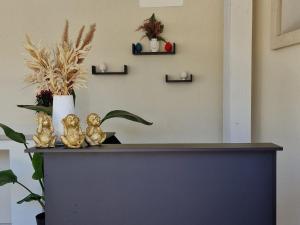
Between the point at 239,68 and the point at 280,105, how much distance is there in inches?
19.7

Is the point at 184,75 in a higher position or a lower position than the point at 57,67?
higher

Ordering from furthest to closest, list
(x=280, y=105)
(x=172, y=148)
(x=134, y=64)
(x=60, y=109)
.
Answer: (x=134, y=64) < (x=280, y=105) < (x=60, y=109) < (x=172, y=148)

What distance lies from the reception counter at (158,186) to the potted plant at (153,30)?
174cm

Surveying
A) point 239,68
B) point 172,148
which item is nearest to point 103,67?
point 239,68

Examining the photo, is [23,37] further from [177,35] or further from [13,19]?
[177,35]

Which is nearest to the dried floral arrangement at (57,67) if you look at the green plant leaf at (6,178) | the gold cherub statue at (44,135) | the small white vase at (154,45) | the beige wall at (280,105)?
the gold cherub statue at (44,135)

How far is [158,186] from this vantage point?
51.8 inches

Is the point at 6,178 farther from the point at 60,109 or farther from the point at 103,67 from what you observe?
the point at 103,67

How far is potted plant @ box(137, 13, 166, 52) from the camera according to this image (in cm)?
288

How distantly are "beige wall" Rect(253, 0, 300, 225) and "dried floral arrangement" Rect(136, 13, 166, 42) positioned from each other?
81 cm

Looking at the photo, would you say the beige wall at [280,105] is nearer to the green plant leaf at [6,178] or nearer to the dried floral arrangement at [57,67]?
the dried floral arrangement at [57,67]

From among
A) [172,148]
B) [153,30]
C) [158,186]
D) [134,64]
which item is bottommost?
[158,186]

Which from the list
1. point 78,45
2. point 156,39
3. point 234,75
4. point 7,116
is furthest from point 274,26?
point 7,116

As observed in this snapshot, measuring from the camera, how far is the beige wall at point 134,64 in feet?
9.71
